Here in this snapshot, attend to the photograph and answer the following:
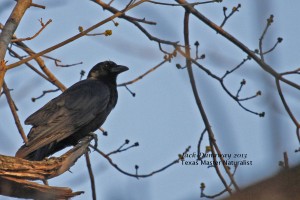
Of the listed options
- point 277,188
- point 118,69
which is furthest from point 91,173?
point 277,188

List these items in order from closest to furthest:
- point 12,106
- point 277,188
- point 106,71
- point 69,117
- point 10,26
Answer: point 277,188 < point 10,26 < point 12,106 < point 69,117 < point 106,71

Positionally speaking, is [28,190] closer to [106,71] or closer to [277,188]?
[277,188]

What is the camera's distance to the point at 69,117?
20.6 feet

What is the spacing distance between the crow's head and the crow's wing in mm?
552

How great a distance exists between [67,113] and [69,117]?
77 millimetres

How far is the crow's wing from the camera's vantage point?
18.7 feet

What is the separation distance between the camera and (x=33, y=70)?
5754 mm

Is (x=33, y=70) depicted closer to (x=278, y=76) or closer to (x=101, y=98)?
(x=101, y=98)

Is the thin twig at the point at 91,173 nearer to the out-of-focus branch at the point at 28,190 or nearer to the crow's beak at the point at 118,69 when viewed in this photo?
the out-of-focus branch at the point at 28,190

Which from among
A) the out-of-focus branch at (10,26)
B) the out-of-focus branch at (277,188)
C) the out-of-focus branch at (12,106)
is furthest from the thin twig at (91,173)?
the out-of-focus branch at (277,188)

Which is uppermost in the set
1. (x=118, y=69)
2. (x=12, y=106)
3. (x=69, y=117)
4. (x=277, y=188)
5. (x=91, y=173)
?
(x=118, y=69)

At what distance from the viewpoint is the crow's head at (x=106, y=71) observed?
7.74 metres

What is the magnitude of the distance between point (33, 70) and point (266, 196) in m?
5.00

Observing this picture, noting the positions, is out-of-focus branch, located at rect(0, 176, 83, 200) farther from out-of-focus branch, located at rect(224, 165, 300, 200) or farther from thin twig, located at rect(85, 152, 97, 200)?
out-of-focus branch, located at rect(224, 165, 300, 200)
